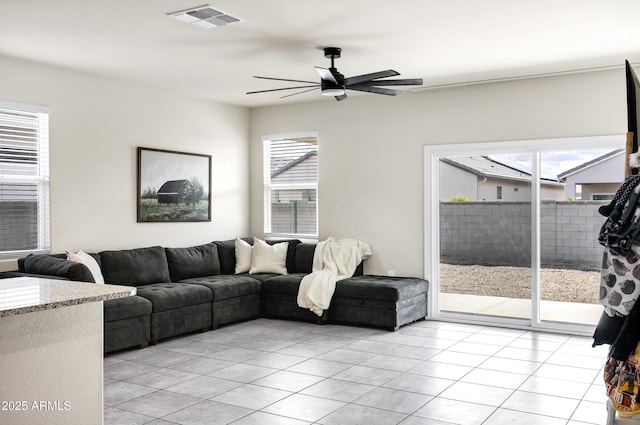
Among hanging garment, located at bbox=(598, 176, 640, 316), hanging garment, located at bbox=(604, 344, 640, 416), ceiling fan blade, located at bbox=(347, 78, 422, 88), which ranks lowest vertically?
hanging garment, located at bbox=(604, 344, 640, 416)

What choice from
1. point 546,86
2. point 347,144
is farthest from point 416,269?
point 546,86

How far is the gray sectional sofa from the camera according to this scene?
5.14 m

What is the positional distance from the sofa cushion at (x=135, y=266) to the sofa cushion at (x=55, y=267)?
0.68 m

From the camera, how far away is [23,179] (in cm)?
540

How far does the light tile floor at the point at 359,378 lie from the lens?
12.0 feet

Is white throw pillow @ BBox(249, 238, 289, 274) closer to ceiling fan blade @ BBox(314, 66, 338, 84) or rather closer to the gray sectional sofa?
the gray sectional sofa

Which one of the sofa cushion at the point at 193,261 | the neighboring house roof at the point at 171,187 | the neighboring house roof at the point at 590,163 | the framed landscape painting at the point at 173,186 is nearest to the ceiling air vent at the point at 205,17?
the framed landscape painting at the point at 173,186

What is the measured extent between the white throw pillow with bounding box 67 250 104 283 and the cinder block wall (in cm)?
374

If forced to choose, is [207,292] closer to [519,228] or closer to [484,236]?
[484,236]

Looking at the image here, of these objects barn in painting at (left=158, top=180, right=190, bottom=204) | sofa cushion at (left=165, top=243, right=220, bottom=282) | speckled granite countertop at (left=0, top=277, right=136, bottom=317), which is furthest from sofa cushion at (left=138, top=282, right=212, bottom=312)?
speckled granite countertop at (left=0, top=277, right=136, bottom=317)

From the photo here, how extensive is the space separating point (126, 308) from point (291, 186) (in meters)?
3.22

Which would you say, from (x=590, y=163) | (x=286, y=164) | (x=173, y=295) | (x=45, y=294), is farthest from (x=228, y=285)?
(x=590, y=163)

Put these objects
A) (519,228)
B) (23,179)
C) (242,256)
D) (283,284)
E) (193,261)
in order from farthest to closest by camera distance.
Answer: (242,256) < (193,261) < (283,284) < (519,228) < (23,179)

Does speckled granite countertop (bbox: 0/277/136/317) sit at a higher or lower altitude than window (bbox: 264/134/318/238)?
lower
